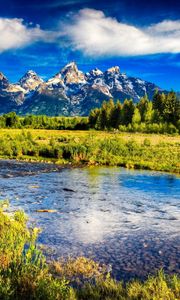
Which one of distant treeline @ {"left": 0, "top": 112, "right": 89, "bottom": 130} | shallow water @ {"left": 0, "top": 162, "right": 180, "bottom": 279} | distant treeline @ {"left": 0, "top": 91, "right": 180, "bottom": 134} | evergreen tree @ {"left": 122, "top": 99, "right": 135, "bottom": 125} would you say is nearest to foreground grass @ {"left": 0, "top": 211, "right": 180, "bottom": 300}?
shallow water @ {"left": 0, "top": 162, "right": 180, "bottom": 279}

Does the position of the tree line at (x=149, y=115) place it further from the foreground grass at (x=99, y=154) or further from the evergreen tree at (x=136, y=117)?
the foreground grass at (x=99, y=154)

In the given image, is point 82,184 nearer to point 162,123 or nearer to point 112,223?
point 112,223

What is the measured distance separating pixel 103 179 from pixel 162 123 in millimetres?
91848

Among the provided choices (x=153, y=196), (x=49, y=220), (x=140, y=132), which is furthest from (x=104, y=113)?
(x=49, y=220)

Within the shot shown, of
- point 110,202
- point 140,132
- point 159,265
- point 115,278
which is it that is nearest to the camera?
point 115,278

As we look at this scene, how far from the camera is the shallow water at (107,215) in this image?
20078 millimetres

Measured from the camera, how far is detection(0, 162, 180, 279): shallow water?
20.1 meters

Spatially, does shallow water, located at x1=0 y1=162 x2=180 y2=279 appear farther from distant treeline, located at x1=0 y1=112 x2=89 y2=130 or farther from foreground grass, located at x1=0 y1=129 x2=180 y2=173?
distant treeline, located at x1=0 y1=112 x2=89 y2=130

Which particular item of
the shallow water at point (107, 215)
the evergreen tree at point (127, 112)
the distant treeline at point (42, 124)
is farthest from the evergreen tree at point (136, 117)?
the shallow water at point (107, 215)

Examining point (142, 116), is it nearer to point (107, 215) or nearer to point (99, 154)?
point (99, 154)

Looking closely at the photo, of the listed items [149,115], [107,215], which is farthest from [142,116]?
[107,215]

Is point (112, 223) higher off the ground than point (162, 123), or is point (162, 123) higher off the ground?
point (162, 123)

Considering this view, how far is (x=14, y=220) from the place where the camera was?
23.8 meters

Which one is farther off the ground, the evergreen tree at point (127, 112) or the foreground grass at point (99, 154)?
the evergreen tree at point (127, 112)
